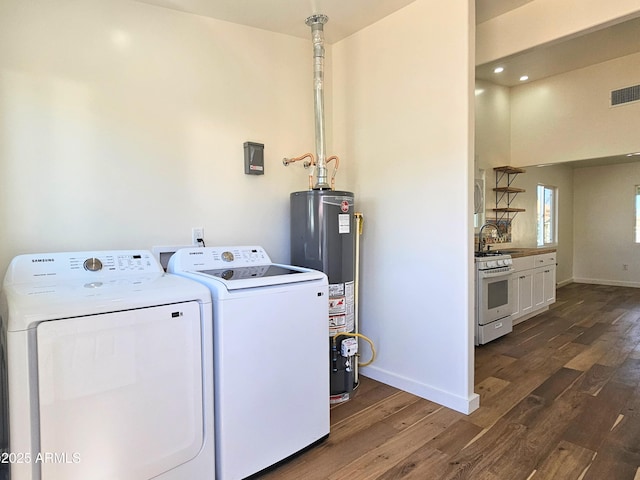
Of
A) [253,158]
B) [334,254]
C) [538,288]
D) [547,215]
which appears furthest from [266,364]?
[547,215]

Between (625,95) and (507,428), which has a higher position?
(625,95)

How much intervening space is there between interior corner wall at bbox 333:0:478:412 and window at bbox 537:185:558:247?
4867 mm

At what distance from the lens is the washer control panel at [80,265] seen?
167 cm

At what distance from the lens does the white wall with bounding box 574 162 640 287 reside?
681cm

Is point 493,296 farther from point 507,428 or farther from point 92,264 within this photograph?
point 92,264

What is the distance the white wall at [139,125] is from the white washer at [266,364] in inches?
21.4

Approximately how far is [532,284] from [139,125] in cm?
466

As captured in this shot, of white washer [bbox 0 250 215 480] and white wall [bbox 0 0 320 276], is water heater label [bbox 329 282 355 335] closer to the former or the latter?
white wall [bbox 0 0 320 276]

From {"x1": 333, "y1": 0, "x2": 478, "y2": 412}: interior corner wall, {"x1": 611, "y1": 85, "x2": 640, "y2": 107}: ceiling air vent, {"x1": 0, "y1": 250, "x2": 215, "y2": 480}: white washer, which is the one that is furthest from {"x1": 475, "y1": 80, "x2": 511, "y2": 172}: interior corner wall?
{"x1": 0, "y1": 250, "x2": 215, "y2": 480}: white washer

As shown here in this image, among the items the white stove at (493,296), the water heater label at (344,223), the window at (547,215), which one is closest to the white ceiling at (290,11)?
the water heater label at (344,223)

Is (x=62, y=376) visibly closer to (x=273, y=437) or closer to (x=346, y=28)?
(x=273, y=437)

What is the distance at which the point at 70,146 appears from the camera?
1.98m

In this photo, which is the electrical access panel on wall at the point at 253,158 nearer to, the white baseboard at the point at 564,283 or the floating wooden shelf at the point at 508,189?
the floating wooden shelf at the point at 508,189

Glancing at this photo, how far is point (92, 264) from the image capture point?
1839 mm
